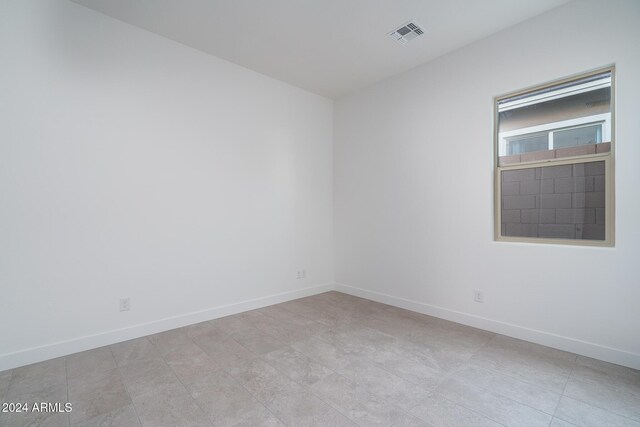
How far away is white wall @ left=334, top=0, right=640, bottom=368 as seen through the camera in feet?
7.50

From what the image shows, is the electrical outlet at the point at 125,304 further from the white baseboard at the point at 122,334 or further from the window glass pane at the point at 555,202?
the window glass pane at the point at 555,202

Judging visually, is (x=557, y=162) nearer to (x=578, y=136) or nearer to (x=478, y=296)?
(x=578, y=136)

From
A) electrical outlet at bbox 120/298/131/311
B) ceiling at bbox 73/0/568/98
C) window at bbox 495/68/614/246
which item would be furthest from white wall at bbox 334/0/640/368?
electrical outlet at bbox 120/298/131/311

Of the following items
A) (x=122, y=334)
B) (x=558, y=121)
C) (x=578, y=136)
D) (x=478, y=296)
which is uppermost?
(x=558, y=121)

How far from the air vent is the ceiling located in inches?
2.3

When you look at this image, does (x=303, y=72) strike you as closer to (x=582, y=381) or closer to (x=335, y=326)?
(x=335, y=326)

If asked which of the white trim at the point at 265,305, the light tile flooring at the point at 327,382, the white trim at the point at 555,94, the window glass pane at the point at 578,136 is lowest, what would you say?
the light tile flooring at the point at 327,382

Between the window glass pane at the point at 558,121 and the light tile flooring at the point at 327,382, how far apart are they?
1822mm

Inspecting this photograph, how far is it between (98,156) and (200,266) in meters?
1.46

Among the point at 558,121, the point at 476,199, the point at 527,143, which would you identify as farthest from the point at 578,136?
the point at 476,199

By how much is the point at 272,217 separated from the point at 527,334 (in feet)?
10.2

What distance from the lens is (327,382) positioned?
81.8 inches

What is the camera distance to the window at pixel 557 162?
245 centimetres

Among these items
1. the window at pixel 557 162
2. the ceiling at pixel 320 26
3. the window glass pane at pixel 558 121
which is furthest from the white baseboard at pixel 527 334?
the ceiling at pixel 320 26
